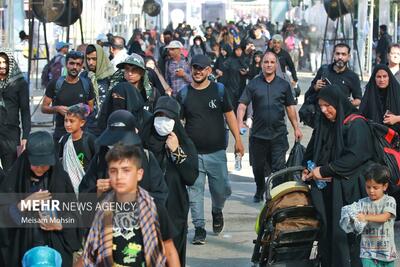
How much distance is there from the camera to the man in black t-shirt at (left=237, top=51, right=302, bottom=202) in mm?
11891

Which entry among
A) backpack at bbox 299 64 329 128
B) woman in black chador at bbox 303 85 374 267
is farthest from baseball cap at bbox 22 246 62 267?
backpack at bbox 299 64 329 128

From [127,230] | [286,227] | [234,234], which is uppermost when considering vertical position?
[127,230]

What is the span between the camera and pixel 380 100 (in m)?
10.6

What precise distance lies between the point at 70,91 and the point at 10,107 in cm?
93

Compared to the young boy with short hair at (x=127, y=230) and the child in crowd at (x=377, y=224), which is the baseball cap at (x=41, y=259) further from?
the child in crowd at (x=377, y=224)

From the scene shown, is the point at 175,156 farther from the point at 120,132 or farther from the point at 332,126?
the point at 120,132

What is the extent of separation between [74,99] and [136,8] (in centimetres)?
3607

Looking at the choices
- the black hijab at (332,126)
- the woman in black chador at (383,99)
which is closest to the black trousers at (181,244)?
the black hijab at (332,126)

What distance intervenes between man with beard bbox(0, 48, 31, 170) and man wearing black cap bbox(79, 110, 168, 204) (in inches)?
141

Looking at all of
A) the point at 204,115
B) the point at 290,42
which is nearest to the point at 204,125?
the point at 204,115

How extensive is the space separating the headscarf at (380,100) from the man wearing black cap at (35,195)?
181 inches

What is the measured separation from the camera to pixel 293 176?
377 inches

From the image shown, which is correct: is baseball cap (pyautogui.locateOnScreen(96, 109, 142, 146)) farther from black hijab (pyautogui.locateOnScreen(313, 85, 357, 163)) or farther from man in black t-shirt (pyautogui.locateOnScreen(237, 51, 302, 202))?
man in black t-shirt (pyautogui.locateOnScreen(237, 51, 302, 202))

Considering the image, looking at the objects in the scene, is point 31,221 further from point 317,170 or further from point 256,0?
point 256,0
